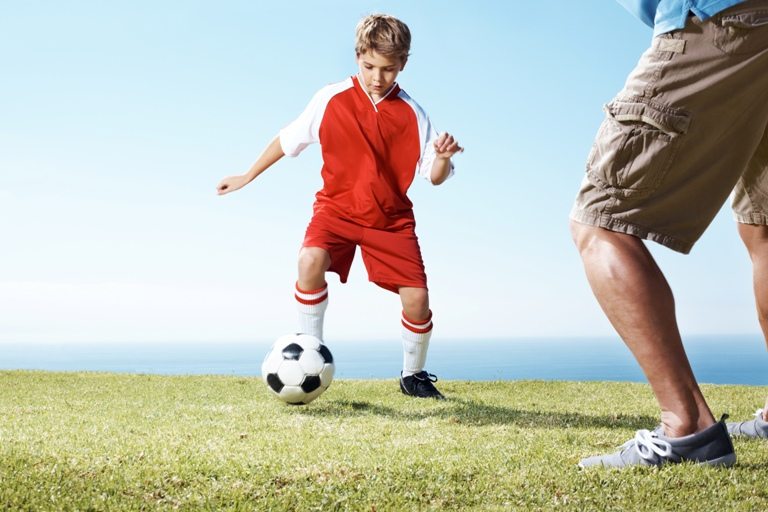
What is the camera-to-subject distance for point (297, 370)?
5062mm

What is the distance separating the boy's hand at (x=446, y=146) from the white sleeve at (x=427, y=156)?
758mm

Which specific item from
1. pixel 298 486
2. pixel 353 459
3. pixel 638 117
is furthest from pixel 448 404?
pixel 638 117

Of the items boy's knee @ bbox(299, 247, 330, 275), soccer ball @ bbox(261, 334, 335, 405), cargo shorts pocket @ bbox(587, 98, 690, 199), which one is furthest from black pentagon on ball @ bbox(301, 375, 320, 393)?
cargo shorts pocket @ bbox(587, 98, 690, 199)

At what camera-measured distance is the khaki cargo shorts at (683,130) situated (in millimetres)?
2525

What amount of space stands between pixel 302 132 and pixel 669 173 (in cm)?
386

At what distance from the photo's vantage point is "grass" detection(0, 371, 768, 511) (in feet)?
8.07

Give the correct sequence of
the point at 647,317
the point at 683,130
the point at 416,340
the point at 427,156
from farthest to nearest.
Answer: the point at 416,340
the point at 427,156
the point at 647,317
the point at 683,130

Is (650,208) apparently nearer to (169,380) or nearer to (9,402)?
(9,402)

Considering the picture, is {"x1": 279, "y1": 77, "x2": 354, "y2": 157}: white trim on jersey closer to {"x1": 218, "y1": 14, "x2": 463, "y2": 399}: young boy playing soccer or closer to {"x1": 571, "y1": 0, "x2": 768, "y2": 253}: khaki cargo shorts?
{"x1": 218, "y1": 14, "x2": 463, "y2": 399}: young boy playing soccer

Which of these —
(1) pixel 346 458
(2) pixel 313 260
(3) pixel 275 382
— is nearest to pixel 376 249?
(2) pixel 313 260

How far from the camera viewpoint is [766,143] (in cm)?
310

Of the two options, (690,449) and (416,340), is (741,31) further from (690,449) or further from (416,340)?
(416,340)

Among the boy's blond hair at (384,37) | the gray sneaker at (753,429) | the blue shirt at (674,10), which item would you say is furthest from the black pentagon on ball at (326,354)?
the blue shirt at (674,10)

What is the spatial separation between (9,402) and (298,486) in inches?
179
